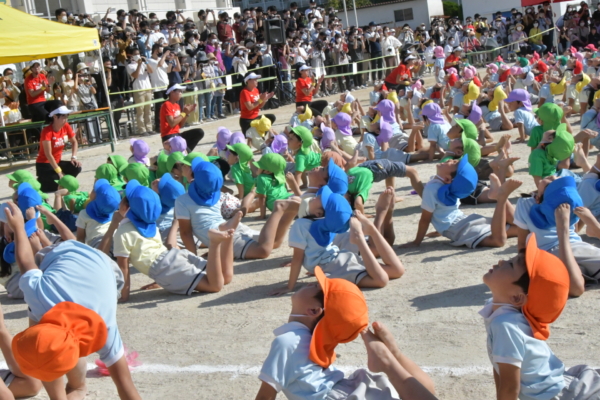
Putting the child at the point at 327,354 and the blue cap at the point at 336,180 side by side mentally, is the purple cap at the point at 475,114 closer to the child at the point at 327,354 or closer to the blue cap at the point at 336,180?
the blue cap at the point at 336,180

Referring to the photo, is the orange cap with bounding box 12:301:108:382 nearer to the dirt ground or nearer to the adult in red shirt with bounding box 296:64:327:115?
the dirt ground

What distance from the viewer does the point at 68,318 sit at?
317cm

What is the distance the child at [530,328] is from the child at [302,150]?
602 cm

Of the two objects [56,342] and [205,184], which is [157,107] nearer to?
[205,184]

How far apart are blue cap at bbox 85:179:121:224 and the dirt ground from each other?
0.65 m

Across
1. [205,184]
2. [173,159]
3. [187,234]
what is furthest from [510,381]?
[173,159]

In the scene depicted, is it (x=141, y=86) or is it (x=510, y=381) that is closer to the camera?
(x=510, y=381)

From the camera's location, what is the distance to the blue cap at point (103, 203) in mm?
6707

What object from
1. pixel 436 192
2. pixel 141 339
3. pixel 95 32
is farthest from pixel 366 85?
pixel 141 339

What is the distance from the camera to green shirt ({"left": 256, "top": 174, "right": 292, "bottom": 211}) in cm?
830

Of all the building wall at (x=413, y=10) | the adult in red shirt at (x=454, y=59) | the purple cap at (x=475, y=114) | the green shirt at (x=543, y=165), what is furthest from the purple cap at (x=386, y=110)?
the building wall at (x=413, y=10)

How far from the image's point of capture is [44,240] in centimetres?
564

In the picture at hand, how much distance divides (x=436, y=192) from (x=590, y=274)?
1687 mm

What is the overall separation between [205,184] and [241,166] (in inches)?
96.2
